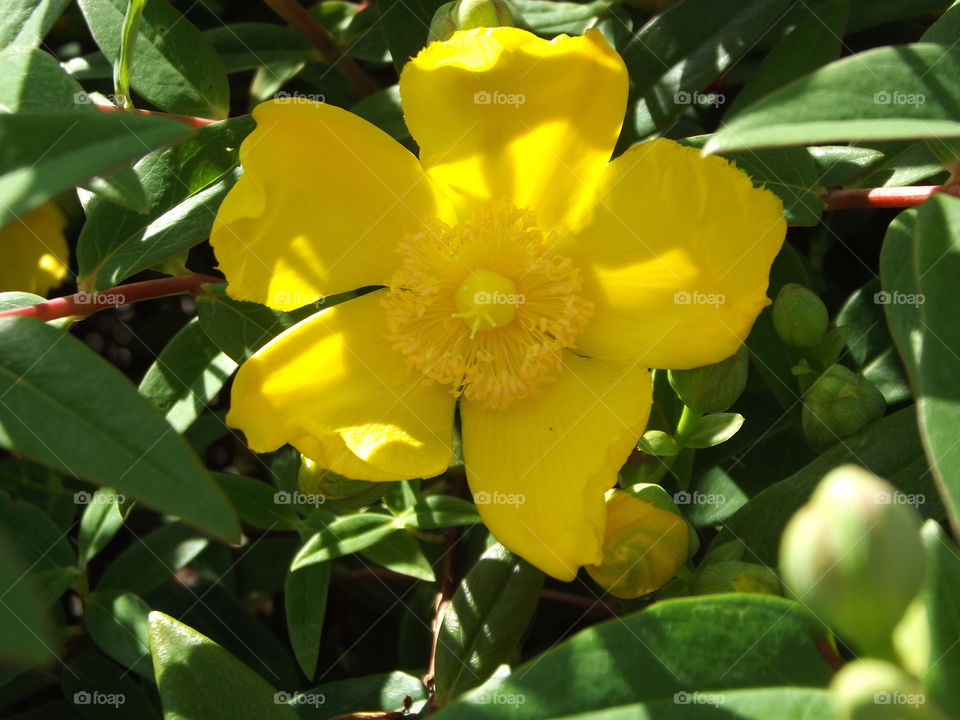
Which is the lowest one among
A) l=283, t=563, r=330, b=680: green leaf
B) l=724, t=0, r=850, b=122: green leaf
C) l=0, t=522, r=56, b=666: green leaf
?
l=283, t=563, r=330, b=680: green leaf

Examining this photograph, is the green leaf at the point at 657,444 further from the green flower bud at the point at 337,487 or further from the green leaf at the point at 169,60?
the green leaf at the point at 169,60

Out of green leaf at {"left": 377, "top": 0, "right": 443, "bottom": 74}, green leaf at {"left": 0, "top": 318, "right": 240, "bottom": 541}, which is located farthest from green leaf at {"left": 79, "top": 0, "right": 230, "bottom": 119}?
green leaf at {"left": 0, "top": 318, "right": 240, "bottom": 541}

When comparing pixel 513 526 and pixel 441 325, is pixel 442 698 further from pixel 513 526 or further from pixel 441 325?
pixel 441 325

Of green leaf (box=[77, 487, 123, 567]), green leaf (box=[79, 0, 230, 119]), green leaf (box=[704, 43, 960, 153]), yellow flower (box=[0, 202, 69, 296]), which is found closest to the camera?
green leaf (box=[704, 43, 960, 153])

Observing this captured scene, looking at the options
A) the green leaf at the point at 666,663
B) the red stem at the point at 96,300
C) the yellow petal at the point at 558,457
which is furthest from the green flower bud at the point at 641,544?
the red stem at the point at 96,300

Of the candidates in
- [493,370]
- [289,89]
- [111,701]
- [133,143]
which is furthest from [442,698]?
[289,89]

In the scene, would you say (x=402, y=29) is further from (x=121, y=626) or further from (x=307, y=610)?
(x=121, y=626)

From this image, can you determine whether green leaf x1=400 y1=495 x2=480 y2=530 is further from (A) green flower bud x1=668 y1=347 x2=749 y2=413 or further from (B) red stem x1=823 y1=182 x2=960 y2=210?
(B) red stem x1=823 y1=182 x2=960 y2=210

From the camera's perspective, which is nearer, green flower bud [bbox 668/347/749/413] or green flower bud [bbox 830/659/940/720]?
green flower bud [bbox 830/659/940/720]
